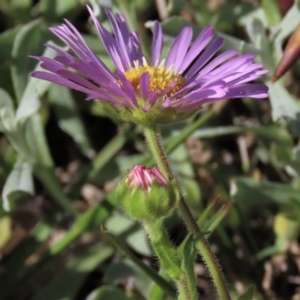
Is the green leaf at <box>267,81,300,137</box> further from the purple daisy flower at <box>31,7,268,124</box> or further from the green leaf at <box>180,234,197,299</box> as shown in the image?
the green leaf at <box>180,234,197,299</box>

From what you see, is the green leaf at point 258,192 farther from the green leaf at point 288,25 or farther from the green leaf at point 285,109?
the green leaf at point 288,25

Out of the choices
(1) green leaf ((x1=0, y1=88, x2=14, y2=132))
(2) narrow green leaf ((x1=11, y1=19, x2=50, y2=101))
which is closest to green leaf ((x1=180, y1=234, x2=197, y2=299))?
(1) green leaf ((x1=0, y1=88, x2=14, y2=132))

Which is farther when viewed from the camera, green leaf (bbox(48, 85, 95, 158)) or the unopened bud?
green leaf (bbox(48, 85, 95, 158))

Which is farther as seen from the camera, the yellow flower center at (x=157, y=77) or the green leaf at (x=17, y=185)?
the green leaf at (x=17, y=185)

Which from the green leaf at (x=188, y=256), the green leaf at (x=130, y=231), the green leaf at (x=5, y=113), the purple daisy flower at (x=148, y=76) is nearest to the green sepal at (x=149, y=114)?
the purple daisy flower at (x=148, y=76)

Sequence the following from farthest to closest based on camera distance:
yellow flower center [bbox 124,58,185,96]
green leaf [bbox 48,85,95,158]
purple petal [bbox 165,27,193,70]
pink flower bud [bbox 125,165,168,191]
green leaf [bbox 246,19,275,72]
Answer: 1. green leaf [bbox 48,85,95,158]
2. green leaf [bbox 246,19,275,72]
3. purple petal [bbox 165,27,193,70]
4. yellow flower center [bbox 124,58,185,96]
5. pink flower bud [bbox 125,165,168,191]

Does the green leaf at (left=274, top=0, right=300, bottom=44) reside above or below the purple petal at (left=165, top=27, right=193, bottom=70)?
below

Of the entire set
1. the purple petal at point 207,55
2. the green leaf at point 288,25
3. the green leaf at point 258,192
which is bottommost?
the green leaf at point 258,192

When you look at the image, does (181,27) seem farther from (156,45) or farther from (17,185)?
(17,185)
